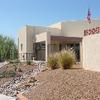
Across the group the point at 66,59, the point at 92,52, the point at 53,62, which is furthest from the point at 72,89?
the point at 53,62

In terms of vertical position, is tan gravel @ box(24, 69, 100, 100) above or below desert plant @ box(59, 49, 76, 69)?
below

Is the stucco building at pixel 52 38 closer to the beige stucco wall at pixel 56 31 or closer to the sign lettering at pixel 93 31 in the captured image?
the beige stucco wall at pixel 56 31

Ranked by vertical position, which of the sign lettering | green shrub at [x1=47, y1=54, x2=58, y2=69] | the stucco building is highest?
the stucco building

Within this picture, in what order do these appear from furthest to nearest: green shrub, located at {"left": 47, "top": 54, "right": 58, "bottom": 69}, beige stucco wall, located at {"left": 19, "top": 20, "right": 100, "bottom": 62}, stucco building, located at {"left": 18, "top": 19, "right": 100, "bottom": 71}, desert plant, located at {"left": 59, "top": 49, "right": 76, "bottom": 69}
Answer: beige stucco wall, located at {"left": 19, "top": 20, "right": 100, "bottom": 62}
stucco building, located at {"left": 18, "top": 19, "right": 100, "bottom": 71}
green shrub, located at {"left": 47, "top": 54, "right": 58, "bottom": 69}
desert plant, located at {"left": 59, "top": 49, "right": 76, "bottom": 69}

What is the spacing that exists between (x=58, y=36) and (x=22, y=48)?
6.35m

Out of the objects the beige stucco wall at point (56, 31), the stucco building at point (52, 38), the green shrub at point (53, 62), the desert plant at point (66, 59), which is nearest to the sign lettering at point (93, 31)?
the desert plant at point (66, 59)

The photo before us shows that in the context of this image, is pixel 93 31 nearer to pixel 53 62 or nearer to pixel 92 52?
pixel 92 52

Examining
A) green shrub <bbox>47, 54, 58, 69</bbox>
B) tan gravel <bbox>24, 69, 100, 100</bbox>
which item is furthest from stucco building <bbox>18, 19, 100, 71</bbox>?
tan gravel <bbox>24, 69, 100, 100</bbox>

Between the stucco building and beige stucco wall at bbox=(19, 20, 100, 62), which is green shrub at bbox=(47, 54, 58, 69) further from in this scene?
beige stucco wall at bbox=(19, 20, 100, 62)

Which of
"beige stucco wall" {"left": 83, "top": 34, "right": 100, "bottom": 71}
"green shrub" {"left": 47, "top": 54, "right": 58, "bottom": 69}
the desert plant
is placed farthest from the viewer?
"green shrub" {"left": 47, "top": 54, "right": 58, "bottom": 69}

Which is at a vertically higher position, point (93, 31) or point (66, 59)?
point (93, 31)

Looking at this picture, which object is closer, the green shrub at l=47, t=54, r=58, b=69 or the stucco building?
the green shrub at l=47, t=54, r=58, b=69

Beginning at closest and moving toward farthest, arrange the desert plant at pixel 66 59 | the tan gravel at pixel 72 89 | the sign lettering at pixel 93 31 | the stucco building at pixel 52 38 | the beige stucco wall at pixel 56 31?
the tan gravel at pixel 72 89
the sign lettering at pixel 93 31
the desert plant at pixel 66 59
the stucco building at pixel 52 38
the beige stucco wall at pixel 56 31

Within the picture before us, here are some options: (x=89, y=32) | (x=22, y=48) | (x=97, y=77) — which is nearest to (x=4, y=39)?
(x=22, y=48)
